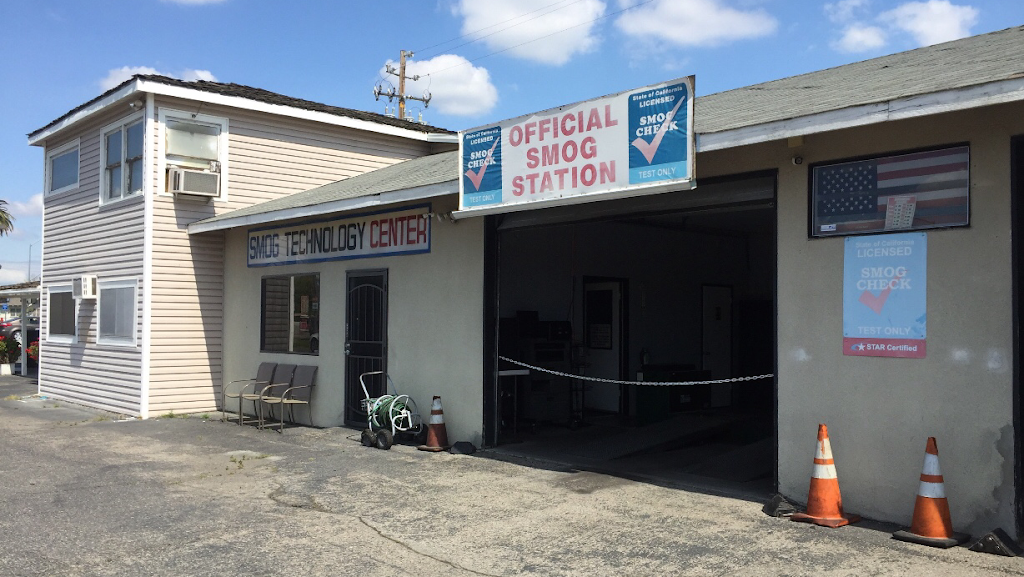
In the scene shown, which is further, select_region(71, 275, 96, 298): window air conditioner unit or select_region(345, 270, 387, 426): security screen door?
select_region(71, 275, 96, 298): window air conditioner unit

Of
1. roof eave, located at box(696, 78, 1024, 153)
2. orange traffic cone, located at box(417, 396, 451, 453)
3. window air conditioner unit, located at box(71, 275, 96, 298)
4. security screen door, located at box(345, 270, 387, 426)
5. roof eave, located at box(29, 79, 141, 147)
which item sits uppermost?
roof eave, located at box(29, 79, 141, 147)

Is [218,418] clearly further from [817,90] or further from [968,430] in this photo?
[968,430]

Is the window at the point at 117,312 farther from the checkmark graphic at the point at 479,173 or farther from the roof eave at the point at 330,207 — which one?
the checkmark graphic at the point at 479,173

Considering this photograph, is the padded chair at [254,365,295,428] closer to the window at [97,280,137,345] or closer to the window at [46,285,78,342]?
the window at [97,280,137,345]

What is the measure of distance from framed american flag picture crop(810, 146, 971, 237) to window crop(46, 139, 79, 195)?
1430 cm

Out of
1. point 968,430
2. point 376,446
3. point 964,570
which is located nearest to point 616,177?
point 968,430

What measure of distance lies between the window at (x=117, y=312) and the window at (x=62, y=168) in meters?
2.71

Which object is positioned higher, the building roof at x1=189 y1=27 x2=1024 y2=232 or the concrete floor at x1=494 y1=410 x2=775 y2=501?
the building roof at x1=189 y1=27 x2=1024 y2=232

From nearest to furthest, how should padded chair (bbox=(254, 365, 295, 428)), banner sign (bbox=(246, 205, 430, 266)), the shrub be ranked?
banner sign (bbox=(246, 205, 430, 266)), padded chair (bbox=(254, 365, 295, 428)), the shrub

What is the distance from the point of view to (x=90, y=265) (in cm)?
1538

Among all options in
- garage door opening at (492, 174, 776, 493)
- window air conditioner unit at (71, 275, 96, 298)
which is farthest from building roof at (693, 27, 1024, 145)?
window air conditioner unit at (71, 275, 96, 298)

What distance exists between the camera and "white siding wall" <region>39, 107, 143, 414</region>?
14077 mm

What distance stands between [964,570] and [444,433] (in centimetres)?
606

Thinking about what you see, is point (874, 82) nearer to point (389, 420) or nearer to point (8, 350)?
point (389, 420)
